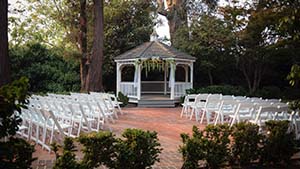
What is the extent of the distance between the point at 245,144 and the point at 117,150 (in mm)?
2336

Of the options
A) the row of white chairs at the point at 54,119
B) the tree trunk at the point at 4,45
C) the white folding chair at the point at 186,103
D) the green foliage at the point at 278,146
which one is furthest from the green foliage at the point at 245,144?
the tree trunk at the point at 4,45

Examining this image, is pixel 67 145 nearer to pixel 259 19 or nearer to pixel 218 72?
pixel 259 19

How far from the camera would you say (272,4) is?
13734 mm

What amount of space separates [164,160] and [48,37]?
77.1ft

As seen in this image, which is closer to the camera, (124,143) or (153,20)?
(124,143)

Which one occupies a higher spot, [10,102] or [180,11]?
[180,11]

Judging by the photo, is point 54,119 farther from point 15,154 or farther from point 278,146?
point 278,146

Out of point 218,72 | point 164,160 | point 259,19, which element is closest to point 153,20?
point 218,72

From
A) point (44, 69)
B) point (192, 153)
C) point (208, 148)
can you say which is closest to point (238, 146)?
point (208, 148)

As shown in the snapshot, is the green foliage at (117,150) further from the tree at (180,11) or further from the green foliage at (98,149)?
the tree at (180,11)

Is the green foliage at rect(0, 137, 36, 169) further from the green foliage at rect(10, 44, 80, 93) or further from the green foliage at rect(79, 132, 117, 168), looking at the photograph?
the green foliage at rect(10, 44, 80, 93)

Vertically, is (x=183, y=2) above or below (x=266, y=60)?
above

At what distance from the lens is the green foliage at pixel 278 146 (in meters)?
5.56

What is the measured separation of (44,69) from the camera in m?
20.8
